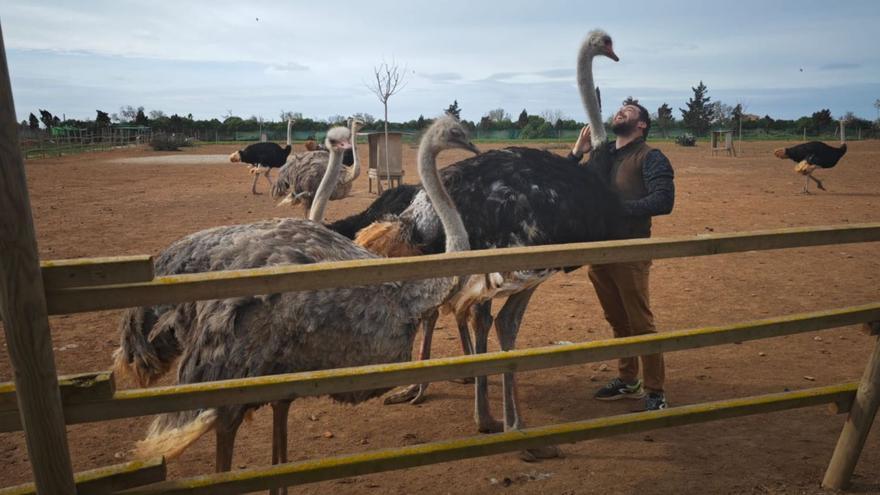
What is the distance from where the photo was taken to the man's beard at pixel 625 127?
399cm

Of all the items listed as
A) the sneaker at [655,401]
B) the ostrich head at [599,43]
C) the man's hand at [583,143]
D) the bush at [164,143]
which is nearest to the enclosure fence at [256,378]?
the sneaker at [655,401]

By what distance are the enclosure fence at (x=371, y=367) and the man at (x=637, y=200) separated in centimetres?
121

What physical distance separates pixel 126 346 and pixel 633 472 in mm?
2249

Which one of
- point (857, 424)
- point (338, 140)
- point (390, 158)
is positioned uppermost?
point (338, 140)

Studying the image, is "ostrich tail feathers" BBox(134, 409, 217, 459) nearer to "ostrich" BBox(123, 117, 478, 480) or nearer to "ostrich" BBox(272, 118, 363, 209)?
"ostrich" BBox(123, 117, 478, 480)

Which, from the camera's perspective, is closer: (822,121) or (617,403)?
(617,403)

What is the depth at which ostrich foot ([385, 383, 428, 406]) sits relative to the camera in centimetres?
432

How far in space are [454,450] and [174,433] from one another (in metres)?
1.04

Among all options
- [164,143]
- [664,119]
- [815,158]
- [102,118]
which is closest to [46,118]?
[102,118]

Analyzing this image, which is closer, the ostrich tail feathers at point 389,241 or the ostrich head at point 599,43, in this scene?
the ostrich tail feathers at point 389,241

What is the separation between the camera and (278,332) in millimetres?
2760

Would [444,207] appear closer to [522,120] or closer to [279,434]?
[279,434]

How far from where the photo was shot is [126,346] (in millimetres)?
3221

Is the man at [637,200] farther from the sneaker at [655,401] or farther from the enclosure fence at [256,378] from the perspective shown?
the enclosure fence at [256,378]
